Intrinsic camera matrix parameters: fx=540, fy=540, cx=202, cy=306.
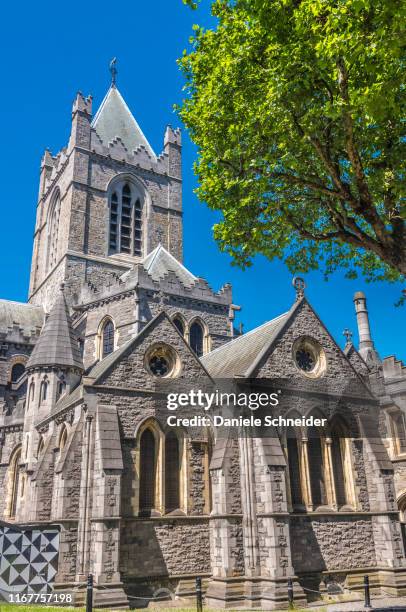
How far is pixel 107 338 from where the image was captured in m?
30.1

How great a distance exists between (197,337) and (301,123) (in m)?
18.6

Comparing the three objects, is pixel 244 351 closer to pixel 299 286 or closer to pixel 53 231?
pixel 299 286

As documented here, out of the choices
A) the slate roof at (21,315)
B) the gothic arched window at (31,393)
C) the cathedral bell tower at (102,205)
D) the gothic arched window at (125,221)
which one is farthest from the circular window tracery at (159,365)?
the gothic arched window at (125,221)

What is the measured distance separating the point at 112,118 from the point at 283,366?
3626 centimetres

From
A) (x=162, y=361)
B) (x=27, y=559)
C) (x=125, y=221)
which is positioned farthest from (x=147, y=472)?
(x=125, y=221)

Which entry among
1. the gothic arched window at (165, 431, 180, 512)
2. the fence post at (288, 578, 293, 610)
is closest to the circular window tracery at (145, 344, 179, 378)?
the gothic arched window at (165, 431, 180, 512)

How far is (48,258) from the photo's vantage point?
44625 millimetres

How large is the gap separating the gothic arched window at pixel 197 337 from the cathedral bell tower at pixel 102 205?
392 inches

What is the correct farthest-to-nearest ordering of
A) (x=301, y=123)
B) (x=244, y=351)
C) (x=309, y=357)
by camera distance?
(x=244, y=351), (x=309, y=357), (x=301, y=123)

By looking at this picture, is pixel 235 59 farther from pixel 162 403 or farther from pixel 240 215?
pixel 162 403

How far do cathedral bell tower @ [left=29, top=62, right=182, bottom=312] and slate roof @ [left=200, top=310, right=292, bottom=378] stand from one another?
647 inches

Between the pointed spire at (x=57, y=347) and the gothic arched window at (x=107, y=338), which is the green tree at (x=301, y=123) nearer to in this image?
the pointed spire at (x=57, y=347)

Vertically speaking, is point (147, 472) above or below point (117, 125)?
below

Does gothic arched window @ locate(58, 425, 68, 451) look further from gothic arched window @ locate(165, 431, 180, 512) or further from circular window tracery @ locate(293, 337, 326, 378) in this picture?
circular window tracery @ locate(293, 337, 326, 378)
